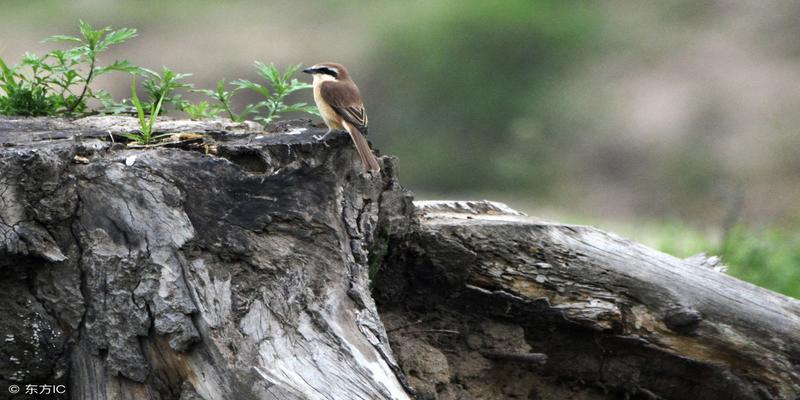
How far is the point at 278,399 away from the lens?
3793 millimetres

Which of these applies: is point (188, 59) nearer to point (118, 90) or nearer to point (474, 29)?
point (118, 90)

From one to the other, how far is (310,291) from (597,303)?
1319 mm

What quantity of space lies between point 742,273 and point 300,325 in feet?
14.4

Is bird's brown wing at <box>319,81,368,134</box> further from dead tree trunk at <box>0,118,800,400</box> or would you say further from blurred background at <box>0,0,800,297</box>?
blurred background at <box>0,0,800,297</box>

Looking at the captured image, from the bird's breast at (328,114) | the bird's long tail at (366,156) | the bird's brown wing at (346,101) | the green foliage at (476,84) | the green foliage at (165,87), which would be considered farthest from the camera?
the green foliage at (476,84)

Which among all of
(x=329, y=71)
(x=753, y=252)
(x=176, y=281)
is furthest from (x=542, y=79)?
(x=176, y=281)

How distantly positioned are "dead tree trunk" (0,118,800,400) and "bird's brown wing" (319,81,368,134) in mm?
506

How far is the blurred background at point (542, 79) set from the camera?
14367 mm

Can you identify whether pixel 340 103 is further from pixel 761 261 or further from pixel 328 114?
pixel 761 261

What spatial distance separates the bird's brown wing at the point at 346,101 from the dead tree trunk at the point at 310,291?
51 cm

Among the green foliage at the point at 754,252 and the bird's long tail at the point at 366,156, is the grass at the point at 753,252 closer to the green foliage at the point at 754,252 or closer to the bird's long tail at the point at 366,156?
the green foliage at the point at 754,252

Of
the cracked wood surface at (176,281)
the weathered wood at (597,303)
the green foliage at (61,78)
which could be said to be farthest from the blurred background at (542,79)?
the cracked wood surface at (176,281)

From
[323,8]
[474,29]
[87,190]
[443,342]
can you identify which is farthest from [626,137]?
[87,190]

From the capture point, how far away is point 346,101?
5.38 metres
